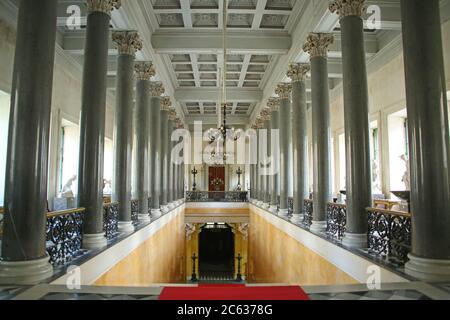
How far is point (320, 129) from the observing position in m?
7.98

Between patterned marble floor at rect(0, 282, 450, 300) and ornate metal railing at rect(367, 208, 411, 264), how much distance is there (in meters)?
0.89

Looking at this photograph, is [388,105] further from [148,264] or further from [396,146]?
[148,264]

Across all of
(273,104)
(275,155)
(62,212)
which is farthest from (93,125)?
(275,155)

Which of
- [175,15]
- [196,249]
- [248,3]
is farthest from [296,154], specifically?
[196,249]

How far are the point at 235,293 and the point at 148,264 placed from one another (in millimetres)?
6241

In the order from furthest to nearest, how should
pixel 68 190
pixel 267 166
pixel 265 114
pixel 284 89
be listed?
pixel 265 114 < pixel 267 166 < pixel 284 89 < pixel 68 190

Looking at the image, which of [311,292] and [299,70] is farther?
[299,70]

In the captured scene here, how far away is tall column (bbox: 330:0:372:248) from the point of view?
5738mm

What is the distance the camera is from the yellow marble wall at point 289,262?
633cm

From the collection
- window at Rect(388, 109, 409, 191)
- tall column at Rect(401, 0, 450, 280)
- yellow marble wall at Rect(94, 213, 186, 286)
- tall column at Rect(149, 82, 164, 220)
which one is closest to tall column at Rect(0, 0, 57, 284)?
yellow marble wall at Rect(94, 213, 186, 286)

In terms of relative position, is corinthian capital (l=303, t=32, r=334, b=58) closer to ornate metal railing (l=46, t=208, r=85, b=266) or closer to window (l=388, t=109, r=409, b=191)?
window (l=388, t=109, r=409, b=191)

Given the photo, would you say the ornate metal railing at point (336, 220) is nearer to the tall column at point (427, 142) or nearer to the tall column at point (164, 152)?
the tall column at point (427, 142)

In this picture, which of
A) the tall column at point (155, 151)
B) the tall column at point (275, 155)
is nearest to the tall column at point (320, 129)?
the tall column at point (275, 155)
